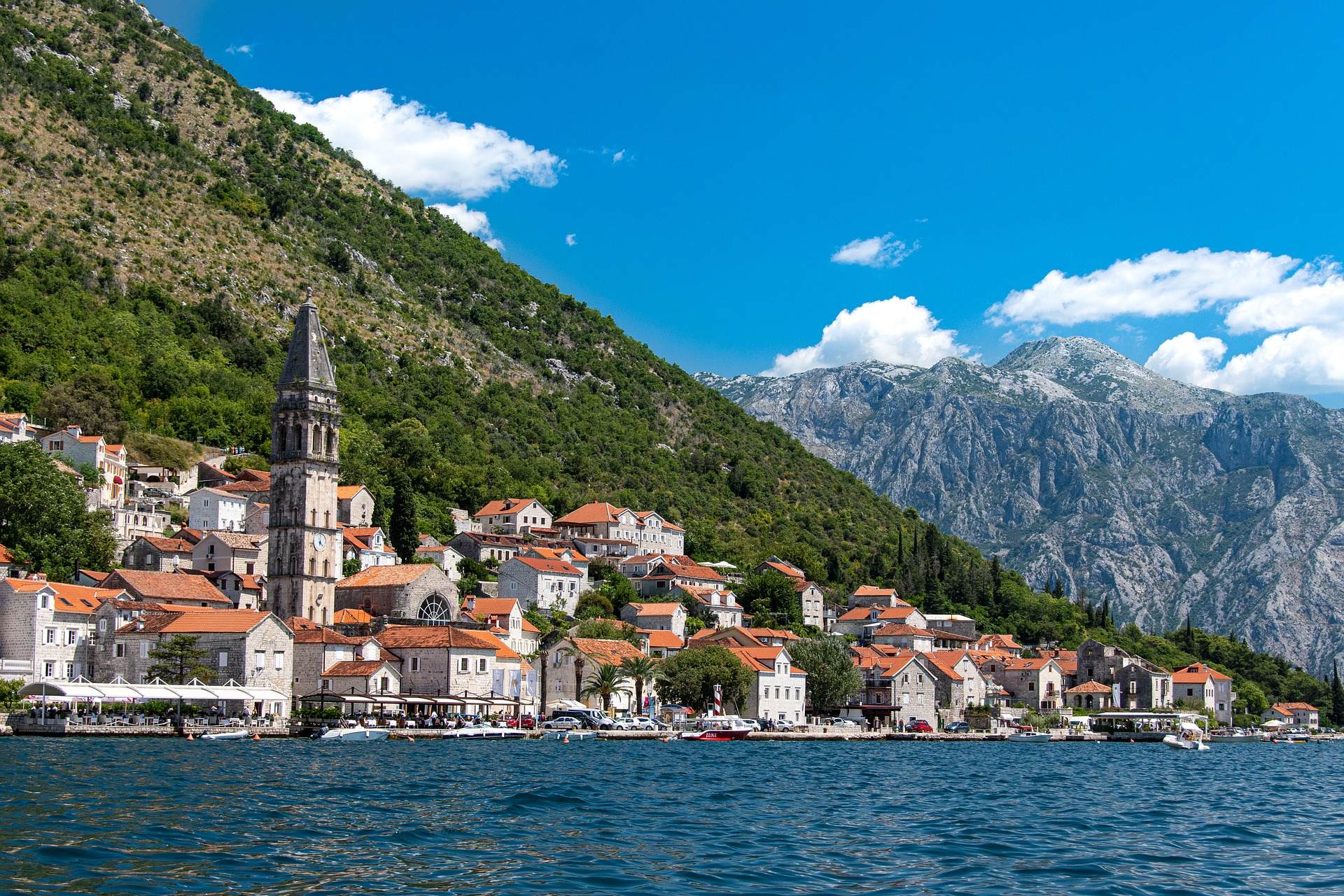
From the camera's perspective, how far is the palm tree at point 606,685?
329 ft

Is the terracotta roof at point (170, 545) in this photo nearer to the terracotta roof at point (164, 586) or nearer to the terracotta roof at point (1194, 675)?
the terracotta roof at point (164, 586)

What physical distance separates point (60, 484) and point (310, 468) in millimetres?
17291

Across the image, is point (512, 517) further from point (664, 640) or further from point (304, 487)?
point (304, 487)

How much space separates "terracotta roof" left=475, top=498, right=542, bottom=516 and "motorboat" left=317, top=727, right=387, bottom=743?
2517 inches

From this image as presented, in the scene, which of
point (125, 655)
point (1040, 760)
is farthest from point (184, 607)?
point (1040, 760)

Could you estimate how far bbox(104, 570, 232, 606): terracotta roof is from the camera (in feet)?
283

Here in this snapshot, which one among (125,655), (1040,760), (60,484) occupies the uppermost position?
(60,484)

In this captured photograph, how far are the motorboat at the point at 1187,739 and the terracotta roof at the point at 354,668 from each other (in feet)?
207

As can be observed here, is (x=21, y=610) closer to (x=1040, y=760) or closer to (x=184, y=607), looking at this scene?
(x=184, y=607)

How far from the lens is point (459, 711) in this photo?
91312mm

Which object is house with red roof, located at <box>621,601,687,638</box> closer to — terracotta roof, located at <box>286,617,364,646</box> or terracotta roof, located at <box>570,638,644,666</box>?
terracotta roof, located at <box>570,638,644,666</box>

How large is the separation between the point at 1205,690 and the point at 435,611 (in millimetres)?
95528

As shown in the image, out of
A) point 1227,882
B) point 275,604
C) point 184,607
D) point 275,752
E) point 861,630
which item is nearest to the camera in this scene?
point 1227,882

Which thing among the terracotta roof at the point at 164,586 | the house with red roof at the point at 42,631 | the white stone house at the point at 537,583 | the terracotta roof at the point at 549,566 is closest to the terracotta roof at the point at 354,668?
the terracotta roof at the point at 164,586
